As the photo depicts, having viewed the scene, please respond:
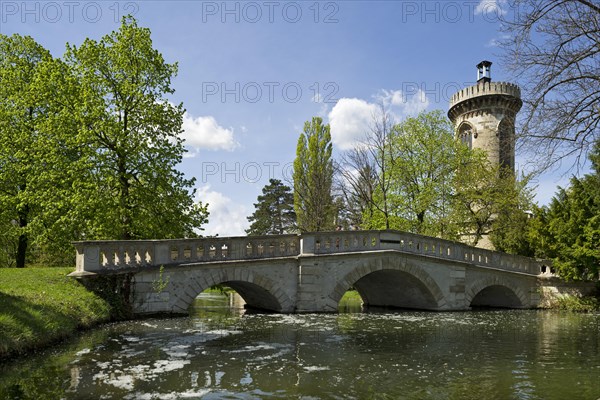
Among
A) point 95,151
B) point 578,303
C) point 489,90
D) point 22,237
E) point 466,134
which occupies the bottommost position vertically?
point 578,303

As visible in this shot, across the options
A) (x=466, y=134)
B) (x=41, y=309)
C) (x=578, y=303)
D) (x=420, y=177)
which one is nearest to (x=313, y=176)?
(x=420, y=177)

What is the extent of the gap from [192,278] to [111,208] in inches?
157

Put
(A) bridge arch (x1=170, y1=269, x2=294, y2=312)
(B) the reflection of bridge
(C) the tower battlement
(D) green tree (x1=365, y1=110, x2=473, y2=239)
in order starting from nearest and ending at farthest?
(B) the reflection of bridge < (A) bridge arch (x1=170, y1=269, x2=294, y2=312) < (D) green tree (x1=365, y1=110, x2=473, y2=239) < (C) the tower battlement

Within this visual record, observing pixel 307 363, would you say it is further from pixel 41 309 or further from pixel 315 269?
pixel 315 269

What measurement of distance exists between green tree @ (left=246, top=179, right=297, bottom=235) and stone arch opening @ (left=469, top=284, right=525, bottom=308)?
23.7 metres

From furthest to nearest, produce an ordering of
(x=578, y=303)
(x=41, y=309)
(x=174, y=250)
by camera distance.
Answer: (x=578, y=303) < (x=174, y=250) < (x=41, y=309)

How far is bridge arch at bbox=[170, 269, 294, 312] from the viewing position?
1366 cm

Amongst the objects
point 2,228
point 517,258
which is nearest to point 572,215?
point 517,258

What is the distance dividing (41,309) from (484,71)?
104 feet

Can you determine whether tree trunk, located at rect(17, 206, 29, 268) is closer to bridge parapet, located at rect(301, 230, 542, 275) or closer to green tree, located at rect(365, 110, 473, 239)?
bridge parapet, located at rect(301, 230, 542, 275)

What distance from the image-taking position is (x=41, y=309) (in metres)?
9.23

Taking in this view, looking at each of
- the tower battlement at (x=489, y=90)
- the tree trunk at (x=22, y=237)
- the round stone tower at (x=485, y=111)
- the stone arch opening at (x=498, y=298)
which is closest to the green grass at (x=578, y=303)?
the stone arch opening at (x=498, y=298)

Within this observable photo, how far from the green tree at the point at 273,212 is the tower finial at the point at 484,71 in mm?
20407

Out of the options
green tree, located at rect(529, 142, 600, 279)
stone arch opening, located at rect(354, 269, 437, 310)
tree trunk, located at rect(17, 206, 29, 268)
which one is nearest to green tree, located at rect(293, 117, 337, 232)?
stone arch opening, located at rect(354, 269, 437, 310)
